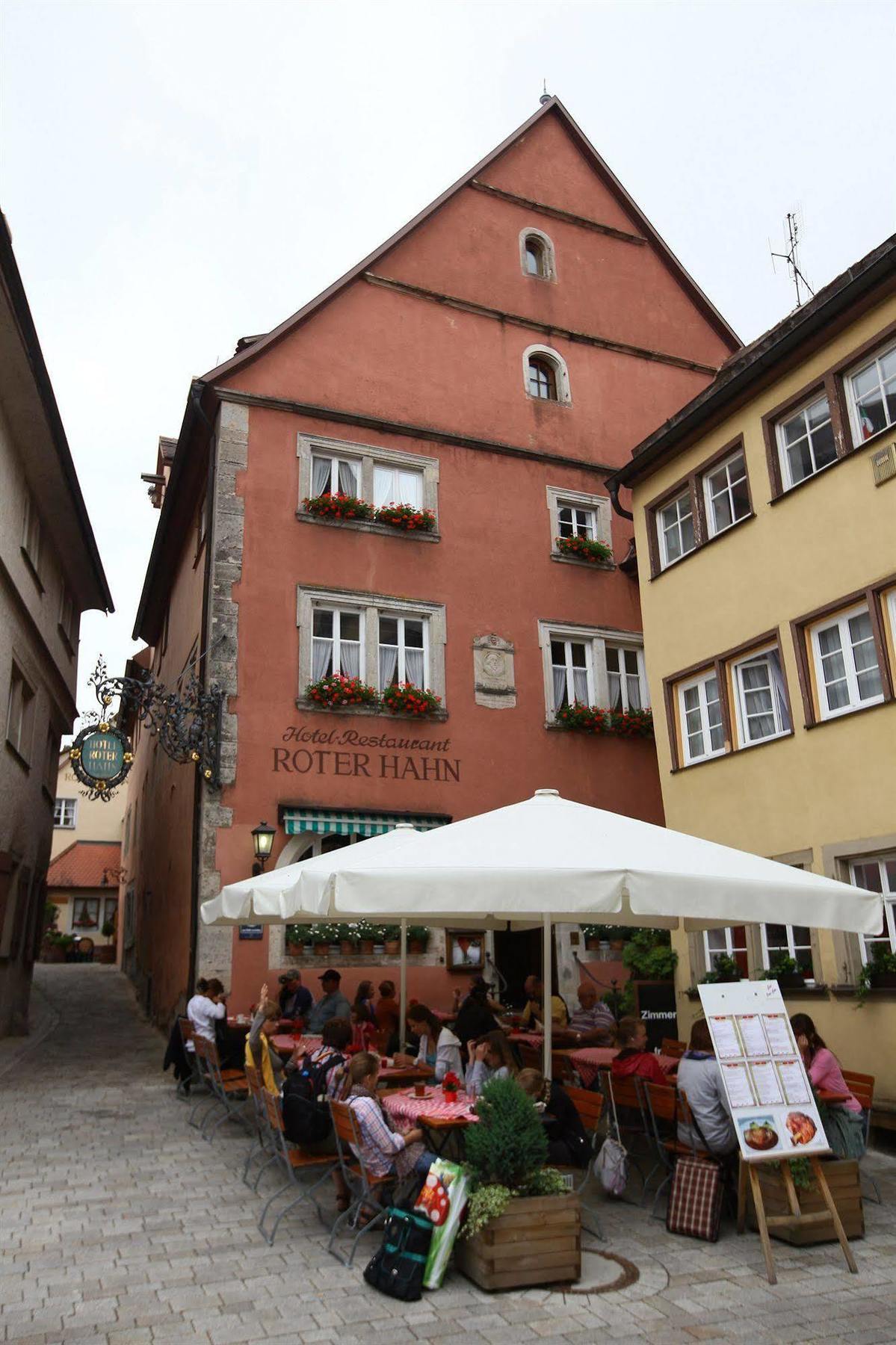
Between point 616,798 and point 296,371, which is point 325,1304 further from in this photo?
point 296,371

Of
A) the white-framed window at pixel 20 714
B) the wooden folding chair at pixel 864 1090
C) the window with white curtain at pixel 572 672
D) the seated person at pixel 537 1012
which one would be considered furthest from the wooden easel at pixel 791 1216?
the white-framed window at pixel 20 714

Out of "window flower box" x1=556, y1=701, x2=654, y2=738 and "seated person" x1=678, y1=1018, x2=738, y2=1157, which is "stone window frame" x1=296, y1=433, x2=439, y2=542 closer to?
"window flower box" x1=556, y1=701, x2=654, y2=738

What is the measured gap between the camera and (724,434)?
1323cm

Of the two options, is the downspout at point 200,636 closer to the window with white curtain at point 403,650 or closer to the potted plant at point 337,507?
the potted plant at point 337,507

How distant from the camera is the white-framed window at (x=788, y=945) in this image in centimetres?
1113

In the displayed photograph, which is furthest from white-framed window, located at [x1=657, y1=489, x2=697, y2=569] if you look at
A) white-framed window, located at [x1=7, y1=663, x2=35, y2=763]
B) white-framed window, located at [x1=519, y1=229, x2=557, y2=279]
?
white-framed window, located at [x1=7, y1=663, x2=35, y2=763]

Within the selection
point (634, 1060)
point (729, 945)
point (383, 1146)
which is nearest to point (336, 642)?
point (729, 945)

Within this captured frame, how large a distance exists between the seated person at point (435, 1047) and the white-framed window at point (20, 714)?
9012 millimetres

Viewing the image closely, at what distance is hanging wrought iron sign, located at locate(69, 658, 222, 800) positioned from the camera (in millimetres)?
14320

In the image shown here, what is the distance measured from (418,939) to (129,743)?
4927 mm

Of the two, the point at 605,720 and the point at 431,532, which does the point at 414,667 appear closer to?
the point at 431,532

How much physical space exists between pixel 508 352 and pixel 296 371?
4.14 meters

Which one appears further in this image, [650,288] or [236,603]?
[650,288]

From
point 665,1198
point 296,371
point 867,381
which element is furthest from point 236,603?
point 665,1198
